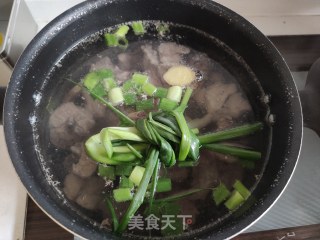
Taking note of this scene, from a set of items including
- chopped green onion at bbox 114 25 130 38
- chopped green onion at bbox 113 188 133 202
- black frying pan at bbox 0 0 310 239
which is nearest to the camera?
black frying pan at bbox 0 0 310 239

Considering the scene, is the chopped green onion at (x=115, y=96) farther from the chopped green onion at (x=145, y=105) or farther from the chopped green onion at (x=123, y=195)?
the chopped green onion at (x=123, y=195)

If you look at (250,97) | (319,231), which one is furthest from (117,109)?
(319,231)

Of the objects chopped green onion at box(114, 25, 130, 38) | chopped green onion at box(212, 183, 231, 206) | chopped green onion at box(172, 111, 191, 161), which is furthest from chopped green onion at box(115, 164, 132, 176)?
chopped green onion at box(114, 25, 130, 38)

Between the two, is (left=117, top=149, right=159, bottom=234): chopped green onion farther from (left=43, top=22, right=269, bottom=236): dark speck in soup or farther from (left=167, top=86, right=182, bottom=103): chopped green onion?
(left=167, top=86, right=182, bottom=103): chopped green onion

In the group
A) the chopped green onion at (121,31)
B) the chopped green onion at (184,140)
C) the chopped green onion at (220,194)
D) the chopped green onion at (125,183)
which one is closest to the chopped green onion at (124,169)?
the chopped green onion at (125,183)

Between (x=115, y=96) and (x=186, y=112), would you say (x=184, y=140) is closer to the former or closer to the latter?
(x=186, y=112)

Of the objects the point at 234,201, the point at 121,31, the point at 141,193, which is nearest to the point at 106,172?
the point at 141,193

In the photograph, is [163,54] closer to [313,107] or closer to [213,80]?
[213,80]
